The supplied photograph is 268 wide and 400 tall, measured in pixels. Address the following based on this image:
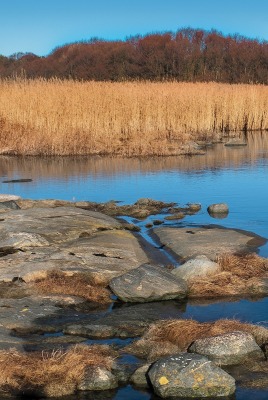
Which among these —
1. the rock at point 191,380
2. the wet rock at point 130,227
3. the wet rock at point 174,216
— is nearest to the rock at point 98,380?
the rock at point 191,380

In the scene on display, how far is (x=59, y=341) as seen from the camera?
18.1 ft

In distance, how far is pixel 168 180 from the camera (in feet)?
46.7

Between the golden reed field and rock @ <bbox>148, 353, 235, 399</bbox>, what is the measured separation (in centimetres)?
1389

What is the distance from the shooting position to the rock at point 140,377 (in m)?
4.78

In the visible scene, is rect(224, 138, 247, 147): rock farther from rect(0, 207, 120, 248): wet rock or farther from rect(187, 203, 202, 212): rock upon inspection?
rect(0, 207, 120, 248): wet rock

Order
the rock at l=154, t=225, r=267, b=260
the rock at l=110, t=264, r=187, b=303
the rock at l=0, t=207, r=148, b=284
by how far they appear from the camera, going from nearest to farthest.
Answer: the rock at l=110, t=264, r=187, b=303
the rock at l=0, t=207, r=148, b=284
the rock at l=154, t=225, r=267, b=260

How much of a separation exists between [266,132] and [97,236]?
16386mm

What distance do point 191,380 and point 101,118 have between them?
15929 mm

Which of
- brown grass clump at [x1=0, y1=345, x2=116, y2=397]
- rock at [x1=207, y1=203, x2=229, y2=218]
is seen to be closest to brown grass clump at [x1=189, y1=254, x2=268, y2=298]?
brown grass clump at [x1=0, y1=345, x2=116, y2=397]

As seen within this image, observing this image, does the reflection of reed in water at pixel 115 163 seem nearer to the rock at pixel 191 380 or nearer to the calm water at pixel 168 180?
the calm water at pixel 168 180

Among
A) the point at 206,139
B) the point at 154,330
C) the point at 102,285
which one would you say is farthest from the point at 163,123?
the point at 154,330

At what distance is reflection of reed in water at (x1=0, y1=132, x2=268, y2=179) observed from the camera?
1552cm

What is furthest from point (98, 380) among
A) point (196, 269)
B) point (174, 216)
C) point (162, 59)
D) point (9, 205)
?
point (162, 59)

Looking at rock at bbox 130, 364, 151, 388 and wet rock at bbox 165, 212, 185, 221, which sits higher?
wet rock at bbox 165, 212, 185, 221
